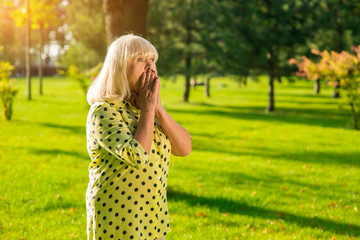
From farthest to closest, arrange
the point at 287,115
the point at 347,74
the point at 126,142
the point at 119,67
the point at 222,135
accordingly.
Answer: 1. the point at 287,115
2. the point at 347,74
3. the point at 222,135
4. the point at 119,67
5. the point at 126,142

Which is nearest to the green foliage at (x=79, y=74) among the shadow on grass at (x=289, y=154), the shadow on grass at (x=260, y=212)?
the shadow on grass at (x=289, y=154)

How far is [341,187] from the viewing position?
700 centimetres

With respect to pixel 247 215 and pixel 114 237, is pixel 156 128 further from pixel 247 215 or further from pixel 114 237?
pixel 247 215

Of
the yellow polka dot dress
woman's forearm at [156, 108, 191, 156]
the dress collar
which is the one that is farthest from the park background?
the yellow polka dot dress

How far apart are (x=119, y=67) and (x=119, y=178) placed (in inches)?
25.7

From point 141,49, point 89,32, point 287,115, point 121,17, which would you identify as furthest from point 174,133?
point 89,32

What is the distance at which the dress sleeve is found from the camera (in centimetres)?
204

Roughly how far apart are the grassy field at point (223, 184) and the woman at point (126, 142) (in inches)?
99.4

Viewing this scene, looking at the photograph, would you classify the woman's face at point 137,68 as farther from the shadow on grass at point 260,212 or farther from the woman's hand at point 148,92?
the shadow on grass at point 260,212

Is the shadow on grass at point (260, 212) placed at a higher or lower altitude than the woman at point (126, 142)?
lower

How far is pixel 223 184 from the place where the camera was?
7102 millimetres

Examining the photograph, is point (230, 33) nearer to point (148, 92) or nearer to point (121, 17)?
point (121, 17)

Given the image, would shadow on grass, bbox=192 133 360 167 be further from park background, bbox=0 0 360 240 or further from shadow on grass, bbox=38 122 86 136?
shadow on grass, bbox=38 122 86 136

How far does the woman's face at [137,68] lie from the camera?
219cm
